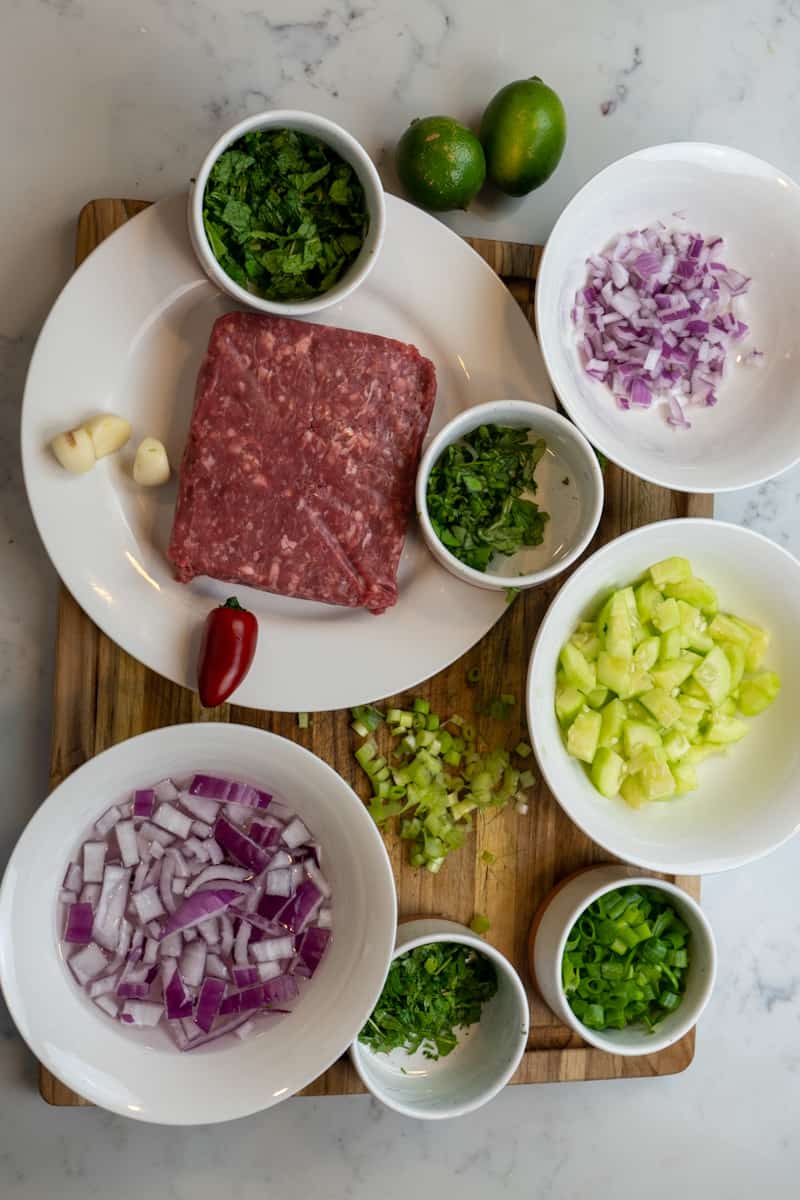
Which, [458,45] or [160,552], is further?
[458,45]

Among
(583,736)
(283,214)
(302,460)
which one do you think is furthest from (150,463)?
(583,736)

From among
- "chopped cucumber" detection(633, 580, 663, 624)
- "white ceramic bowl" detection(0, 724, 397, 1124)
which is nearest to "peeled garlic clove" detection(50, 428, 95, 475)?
"white ceramic bowl" detection(0, 724, 397, 1124)

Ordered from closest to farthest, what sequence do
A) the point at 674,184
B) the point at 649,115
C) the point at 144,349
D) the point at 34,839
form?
the point at 34,839
the point at 144,349
the point at 674,184
the point at 649,115

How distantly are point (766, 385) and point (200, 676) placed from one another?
4.26ft

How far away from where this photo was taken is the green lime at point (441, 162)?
1870 mm

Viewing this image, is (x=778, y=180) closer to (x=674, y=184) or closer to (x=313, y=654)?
(x=674, y=184)

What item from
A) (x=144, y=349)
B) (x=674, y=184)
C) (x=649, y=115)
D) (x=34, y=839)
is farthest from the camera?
(x=649, y=115)

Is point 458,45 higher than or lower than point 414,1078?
higher

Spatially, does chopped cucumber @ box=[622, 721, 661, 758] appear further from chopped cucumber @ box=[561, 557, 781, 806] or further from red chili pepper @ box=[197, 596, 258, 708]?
red chili pepper @ box=[197, 596, 258, 708]

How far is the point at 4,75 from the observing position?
6.45ft

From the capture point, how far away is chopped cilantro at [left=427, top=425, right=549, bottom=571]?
6.17 feet

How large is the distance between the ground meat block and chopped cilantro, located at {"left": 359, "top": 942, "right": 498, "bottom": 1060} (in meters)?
0.70

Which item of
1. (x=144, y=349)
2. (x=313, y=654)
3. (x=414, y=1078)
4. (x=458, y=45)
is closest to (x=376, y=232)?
(x=144, y=349)

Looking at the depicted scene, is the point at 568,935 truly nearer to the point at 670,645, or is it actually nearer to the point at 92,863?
the point at 670,645
